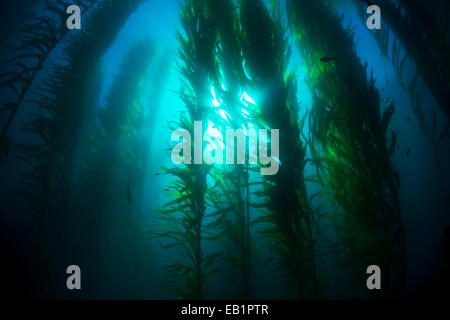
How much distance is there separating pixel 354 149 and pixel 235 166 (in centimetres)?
133

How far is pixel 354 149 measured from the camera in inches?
81.6

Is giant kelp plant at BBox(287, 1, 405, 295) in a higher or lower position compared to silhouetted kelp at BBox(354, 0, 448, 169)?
lower

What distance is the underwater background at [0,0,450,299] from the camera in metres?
2.01

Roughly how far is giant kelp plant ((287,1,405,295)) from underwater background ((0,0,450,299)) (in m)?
0.02

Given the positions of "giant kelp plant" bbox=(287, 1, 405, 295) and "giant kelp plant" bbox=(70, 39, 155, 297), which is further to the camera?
"giant kelp plant" bbox=(70, 39, 155, 297)

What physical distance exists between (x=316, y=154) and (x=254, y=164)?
0.78m

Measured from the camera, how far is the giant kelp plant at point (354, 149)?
6.58 feet

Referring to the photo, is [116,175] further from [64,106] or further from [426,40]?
[426,40]

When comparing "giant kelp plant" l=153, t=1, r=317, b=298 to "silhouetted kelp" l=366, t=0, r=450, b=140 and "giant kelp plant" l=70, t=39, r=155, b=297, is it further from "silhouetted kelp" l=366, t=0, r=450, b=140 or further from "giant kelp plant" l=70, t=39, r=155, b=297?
"silhouetted kelp" l=366, t=0, r=450, b=140

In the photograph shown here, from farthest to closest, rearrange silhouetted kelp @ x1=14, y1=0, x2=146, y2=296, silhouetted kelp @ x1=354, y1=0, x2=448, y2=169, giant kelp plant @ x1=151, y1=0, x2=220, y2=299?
1. silhouetted kelp @ x1=354, y1=0, x2=448, y2=169
2. silhouetted kelp @ x1=14, y1=0, x2=146, y2=296
3. giant kelp plant @ x1=151, y1=0, x2=220, y2=299

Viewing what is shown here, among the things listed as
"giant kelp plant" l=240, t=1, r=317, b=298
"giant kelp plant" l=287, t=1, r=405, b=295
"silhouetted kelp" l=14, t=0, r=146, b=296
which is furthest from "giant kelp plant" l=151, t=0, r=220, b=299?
"giant kelp plant" l=287, t=1, r=405, b=295

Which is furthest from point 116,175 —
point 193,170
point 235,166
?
point 235,166

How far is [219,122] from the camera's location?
6.92 ft

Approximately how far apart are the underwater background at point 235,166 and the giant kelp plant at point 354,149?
16mm
